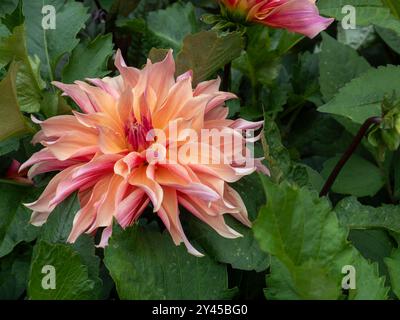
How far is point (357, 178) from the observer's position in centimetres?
87

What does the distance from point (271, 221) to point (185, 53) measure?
0.23m

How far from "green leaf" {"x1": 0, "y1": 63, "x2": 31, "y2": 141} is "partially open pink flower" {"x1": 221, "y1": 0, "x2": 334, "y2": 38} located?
0.80 ft

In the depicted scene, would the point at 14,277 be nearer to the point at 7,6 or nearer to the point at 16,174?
the point at 16,174

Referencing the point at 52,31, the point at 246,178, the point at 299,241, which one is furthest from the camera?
the point at 52,31

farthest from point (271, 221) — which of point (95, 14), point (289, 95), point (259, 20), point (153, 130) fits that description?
point (95, 14)

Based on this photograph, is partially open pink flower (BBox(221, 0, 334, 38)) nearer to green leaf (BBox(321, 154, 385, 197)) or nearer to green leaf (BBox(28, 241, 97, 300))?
green leaf (BBox(321, 154, 385, 197))

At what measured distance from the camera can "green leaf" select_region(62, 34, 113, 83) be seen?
0.80m

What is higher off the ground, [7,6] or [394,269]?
[7,6]

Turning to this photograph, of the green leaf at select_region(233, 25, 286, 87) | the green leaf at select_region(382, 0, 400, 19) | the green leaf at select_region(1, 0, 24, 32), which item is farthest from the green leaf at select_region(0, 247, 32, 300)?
the green leaf at select_region(382, 0, 400, 19)

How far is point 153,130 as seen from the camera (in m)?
0.70

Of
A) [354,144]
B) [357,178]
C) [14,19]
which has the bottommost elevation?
[357,178]

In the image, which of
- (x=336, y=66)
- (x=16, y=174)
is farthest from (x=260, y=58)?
(x=16, y=174)

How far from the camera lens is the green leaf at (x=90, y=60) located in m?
0.80

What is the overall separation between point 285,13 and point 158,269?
0.30 meters
